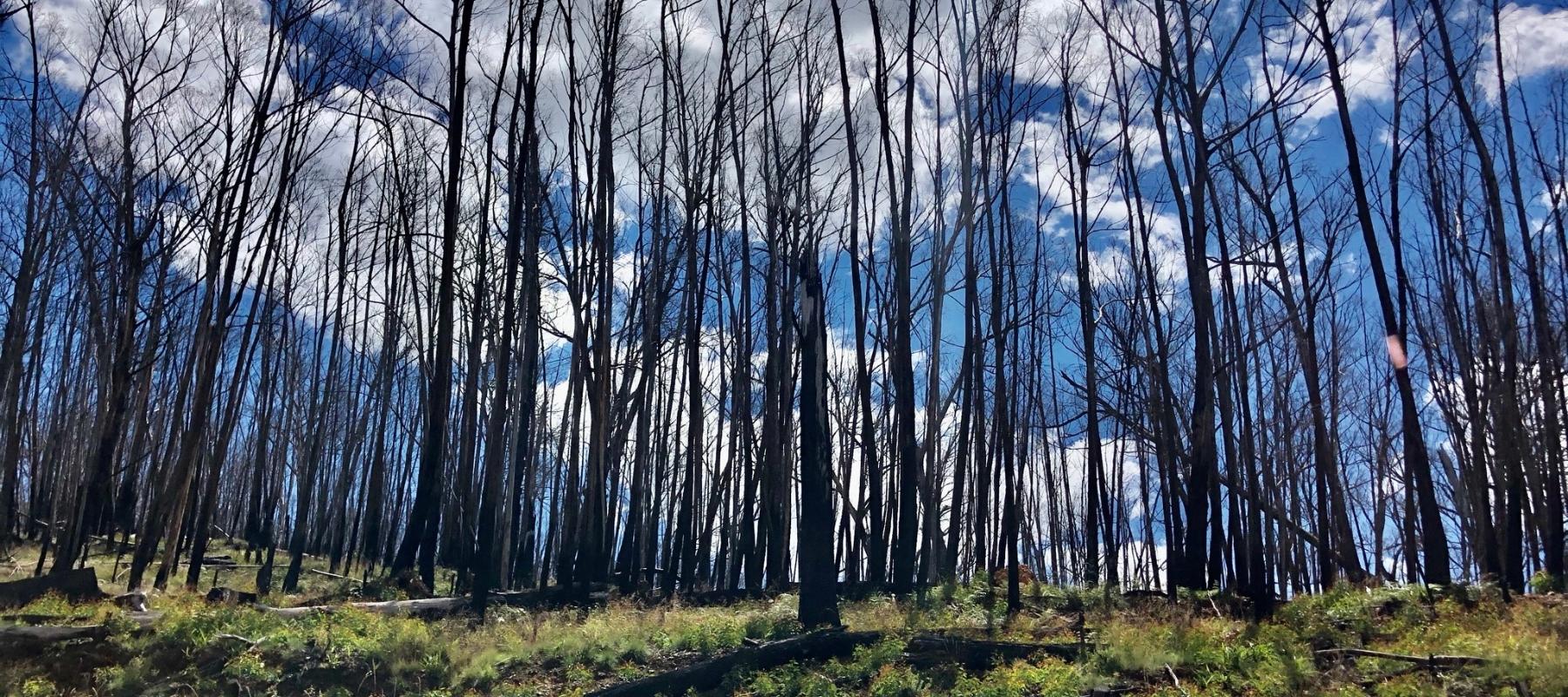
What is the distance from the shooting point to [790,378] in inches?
789

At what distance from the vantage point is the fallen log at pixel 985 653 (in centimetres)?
878

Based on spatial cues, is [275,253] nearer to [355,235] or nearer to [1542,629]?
[355,235]

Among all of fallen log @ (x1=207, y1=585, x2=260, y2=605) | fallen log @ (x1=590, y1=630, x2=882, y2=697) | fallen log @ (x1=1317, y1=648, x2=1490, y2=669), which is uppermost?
fallen log @ (x1=1317, y1=648, x2=1490, y2=669)

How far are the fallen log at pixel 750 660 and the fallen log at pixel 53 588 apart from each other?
774 cm

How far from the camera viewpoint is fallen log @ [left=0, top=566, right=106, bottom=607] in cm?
1142

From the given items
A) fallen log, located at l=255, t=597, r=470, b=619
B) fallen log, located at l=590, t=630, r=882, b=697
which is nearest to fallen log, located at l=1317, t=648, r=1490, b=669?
fallen log, located at l=590, t=630, r=882, b=697

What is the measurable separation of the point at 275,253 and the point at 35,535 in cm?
1415

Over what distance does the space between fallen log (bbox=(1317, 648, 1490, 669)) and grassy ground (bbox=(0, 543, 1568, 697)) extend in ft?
0.33

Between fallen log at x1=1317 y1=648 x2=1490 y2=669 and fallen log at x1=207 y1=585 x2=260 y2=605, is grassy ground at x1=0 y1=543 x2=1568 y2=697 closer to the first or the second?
fallen log at x1=1317 y1=648 x2=1490 y2=669

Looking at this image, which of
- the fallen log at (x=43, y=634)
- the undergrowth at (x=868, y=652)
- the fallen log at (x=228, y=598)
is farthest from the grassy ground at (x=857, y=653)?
the fallen log at (x=228, y=598)

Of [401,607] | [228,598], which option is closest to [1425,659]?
[401,607]

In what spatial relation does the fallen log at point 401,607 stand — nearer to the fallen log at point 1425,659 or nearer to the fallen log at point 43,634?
the fallen log at point 43,634

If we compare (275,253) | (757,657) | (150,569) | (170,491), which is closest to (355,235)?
(275,253)

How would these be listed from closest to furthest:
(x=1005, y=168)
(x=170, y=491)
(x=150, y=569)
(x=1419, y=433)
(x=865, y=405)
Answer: (x=1419, y=433) < (x=170, y=491) < (x=865, y=405) < (x=1005, y=168) < (x=150, y=569)
